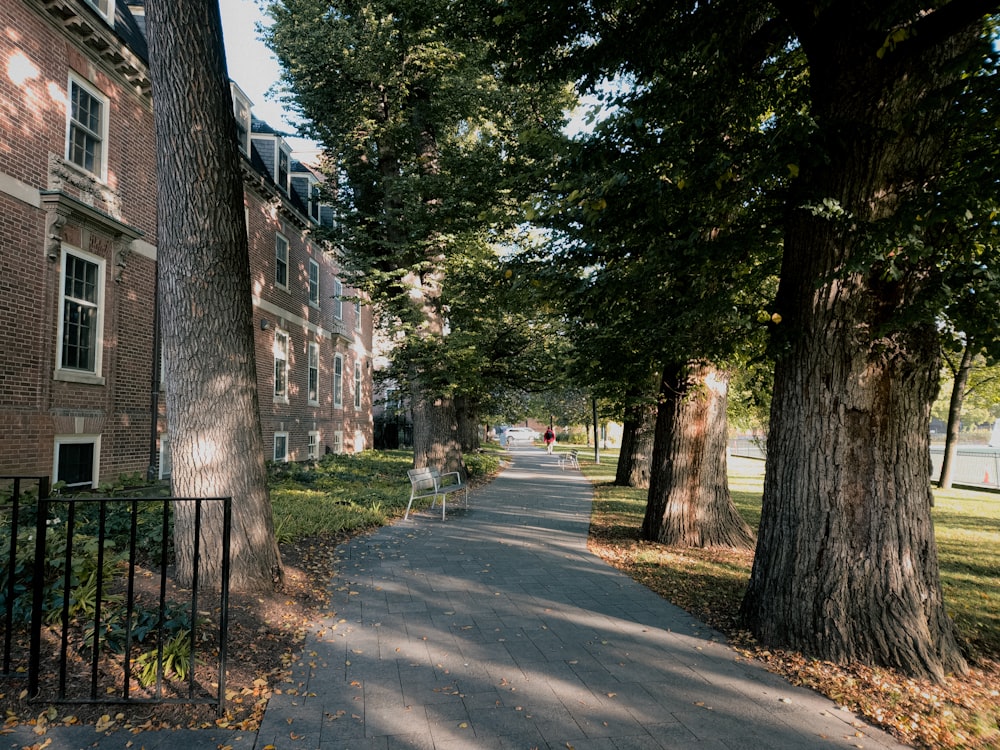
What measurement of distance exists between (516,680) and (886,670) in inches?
96.3

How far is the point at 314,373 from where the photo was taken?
2300cm

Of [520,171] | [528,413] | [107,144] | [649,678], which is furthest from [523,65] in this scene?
[528,413]

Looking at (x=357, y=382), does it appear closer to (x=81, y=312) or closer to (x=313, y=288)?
(x=313, y=288)

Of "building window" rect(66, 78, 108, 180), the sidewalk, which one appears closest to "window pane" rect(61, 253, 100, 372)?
"building window" rect(66, 78, 108, 180)

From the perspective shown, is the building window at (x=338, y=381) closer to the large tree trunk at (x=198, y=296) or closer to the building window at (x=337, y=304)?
the building window at (x=337, y=304)

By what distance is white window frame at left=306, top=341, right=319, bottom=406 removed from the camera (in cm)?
2256

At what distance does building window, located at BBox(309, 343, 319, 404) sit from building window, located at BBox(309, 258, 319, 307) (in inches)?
67.2

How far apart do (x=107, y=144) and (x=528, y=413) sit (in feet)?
57.8

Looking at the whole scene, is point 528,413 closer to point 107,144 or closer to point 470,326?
point 470,326

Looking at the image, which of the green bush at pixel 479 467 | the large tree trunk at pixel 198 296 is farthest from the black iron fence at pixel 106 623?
the green bush at pixel 479 467

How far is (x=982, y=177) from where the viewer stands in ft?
12.0

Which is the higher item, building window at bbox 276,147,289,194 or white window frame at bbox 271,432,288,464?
building window at bbox 276,147,289,194

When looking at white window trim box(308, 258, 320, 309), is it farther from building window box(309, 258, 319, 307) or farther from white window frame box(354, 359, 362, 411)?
white window frame box(354, 359, 362, 411)

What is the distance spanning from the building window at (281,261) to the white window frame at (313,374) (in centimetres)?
303
